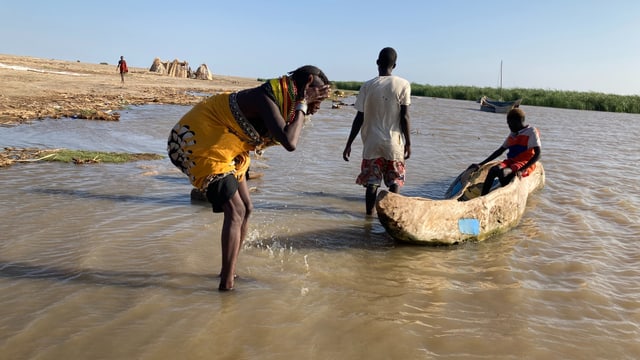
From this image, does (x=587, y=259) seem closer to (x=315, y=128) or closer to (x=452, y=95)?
(x=315, y=128)

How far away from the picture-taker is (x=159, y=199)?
18.1 feet

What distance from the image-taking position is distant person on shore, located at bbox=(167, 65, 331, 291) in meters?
2.97

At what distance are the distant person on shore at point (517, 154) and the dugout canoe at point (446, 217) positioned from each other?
1.17 ft

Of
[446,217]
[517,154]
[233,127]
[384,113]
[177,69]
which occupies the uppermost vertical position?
[177,69]

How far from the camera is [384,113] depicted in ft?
16.1

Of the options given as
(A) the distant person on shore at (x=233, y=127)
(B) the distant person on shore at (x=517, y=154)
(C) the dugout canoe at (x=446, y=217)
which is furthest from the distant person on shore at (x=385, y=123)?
(A) the distant person on shore at (x=233, y=127)

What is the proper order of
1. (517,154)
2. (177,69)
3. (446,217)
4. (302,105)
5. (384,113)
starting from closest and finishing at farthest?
1. (302,105)
2. (446,217)
3. (384,113)
4. (517,154)
5. (177,69)

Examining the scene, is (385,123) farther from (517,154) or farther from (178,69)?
(178,69)

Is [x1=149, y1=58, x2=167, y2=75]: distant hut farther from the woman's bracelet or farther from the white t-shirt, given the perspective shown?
the woman's bracelet

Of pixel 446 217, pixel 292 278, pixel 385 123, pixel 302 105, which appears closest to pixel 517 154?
pixel 385 123

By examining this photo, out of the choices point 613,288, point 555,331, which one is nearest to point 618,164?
point 613,288

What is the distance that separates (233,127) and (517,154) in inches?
158

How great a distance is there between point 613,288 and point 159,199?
4527mm

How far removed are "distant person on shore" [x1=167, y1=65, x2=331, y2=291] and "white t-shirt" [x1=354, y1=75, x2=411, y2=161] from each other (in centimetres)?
187
